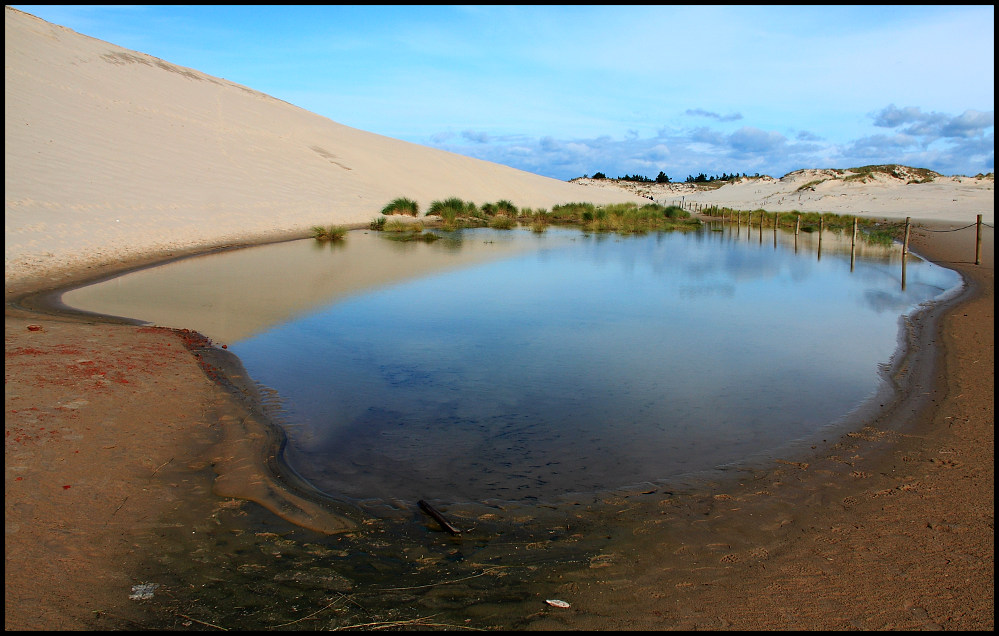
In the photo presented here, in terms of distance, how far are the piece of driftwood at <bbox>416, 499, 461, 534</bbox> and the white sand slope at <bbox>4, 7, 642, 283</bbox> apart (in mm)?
9635

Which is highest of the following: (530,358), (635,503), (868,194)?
(868,194)

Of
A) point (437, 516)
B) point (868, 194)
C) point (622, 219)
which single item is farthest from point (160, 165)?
point (868, 194)

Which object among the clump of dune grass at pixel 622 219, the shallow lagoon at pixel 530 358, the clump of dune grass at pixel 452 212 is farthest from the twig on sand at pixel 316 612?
the clump of dune grass at pixel 622 219

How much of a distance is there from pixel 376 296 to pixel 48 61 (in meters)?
26.1

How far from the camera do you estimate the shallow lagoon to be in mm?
4469

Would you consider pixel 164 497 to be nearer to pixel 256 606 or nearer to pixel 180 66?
pixel 256 606

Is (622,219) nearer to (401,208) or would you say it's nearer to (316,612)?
(401,208)

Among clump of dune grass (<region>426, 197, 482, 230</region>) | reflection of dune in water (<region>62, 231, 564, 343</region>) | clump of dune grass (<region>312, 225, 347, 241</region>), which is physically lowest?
reflection of dune in water (<region>62, 231, 564, 343</region>)

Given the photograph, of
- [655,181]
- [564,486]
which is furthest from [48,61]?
[655,181]

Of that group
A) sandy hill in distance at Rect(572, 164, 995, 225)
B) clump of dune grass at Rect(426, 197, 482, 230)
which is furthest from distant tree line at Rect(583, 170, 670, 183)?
clump of dune grass at Rect(426, 197, 482, 230)

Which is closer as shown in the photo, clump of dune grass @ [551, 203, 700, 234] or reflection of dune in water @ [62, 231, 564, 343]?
reflection of dune in water @ [62, 231, 564, 343]

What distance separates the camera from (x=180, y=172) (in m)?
21.8

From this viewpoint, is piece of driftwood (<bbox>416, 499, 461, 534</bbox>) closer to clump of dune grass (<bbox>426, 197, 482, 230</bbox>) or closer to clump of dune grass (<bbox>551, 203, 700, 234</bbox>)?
clump of dune grass (<bbox>426, 197, 482, 230</bbox>)

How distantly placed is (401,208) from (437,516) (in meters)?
24.2
